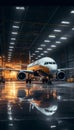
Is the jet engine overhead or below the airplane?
below

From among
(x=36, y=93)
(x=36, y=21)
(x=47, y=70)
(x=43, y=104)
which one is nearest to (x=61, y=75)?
(x=47, y=70)

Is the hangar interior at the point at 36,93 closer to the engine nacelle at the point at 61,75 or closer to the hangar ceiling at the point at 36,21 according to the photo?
the hangar ceiling at the point at 36,21

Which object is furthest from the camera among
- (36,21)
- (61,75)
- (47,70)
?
(61,75)

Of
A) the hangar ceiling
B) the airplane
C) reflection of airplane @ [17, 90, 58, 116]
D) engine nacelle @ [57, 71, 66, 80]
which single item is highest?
Answer: the hangar ceiling

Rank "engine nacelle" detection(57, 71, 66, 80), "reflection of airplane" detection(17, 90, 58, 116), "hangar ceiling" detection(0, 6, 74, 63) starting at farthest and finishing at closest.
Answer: "engine nacelle" detection(57, 71, 66, 80)
"hangar ceiling" detection(0, 6, 74, 63)
"reflection of airplane" detection(17, 90, 58, 116)

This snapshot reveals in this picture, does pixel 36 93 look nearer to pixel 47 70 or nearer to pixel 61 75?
pixel 47 70

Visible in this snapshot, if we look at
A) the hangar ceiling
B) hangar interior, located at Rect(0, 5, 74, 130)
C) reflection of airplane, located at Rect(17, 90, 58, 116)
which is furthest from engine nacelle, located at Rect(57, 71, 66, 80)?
reflection of airplane, located at Rect(17, 90, 58, 116)

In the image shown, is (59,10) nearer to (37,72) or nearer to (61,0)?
(37,72)

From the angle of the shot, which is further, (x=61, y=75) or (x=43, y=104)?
(x=61, y=75)

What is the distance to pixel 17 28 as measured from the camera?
124 ft

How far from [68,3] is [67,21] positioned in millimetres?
26649

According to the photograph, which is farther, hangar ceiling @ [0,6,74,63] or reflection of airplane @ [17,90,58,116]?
hangar ceiling @ [0,6,74,63]

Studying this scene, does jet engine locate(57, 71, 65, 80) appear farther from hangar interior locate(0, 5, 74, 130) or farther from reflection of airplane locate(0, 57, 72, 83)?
hangar interior locate(0, 5, 74, 130)

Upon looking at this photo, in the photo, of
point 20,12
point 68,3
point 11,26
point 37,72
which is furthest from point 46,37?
point 68,3
